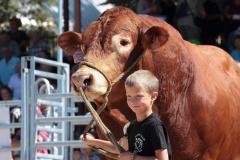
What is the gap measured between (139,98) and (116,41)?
1.20m

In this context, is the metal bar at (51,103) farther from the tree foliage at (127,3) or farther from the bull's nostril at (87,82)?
the tree foliage at (127,3)

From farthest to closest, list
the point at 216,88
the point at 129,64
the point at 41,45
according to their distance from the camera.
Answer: the point at 41,45, the point at 216,88, the point at 129,64

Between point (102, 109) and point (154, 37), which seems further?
point (154, 37)

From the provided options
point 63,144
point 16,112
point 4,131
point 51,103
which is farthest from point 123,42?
point 16,112

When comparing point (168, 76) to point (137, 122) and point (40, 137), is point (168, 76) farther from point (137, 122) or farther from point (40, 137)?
point (40, 137)

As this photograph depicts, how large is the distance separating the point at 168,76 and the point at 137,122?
4.14 feet

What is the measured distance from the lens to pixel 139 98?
14.3 feet

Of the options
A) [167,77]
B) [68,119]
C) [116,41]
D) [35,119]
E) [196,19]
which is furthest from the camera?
[196,19]

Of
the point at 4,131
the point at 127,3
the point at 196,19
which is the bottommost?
the point at 4,131

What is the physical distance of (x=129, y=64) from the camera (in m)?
5.57

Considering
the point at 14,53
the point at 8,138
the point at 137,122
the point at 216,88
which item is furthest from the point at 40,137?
the point at 14,53

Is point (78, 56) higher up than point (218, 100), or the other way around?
point (78, 56)

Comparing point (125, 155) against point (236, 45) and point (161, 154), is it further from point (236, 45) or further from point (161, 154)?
point (236, 45)

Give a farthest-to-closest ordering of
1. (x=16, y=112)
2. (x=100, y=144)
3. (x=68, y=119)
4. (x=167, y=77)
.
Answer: (x=16, y=112) < (x=68, y=119) < (x=167, y=77) < (x=100, y=144)
